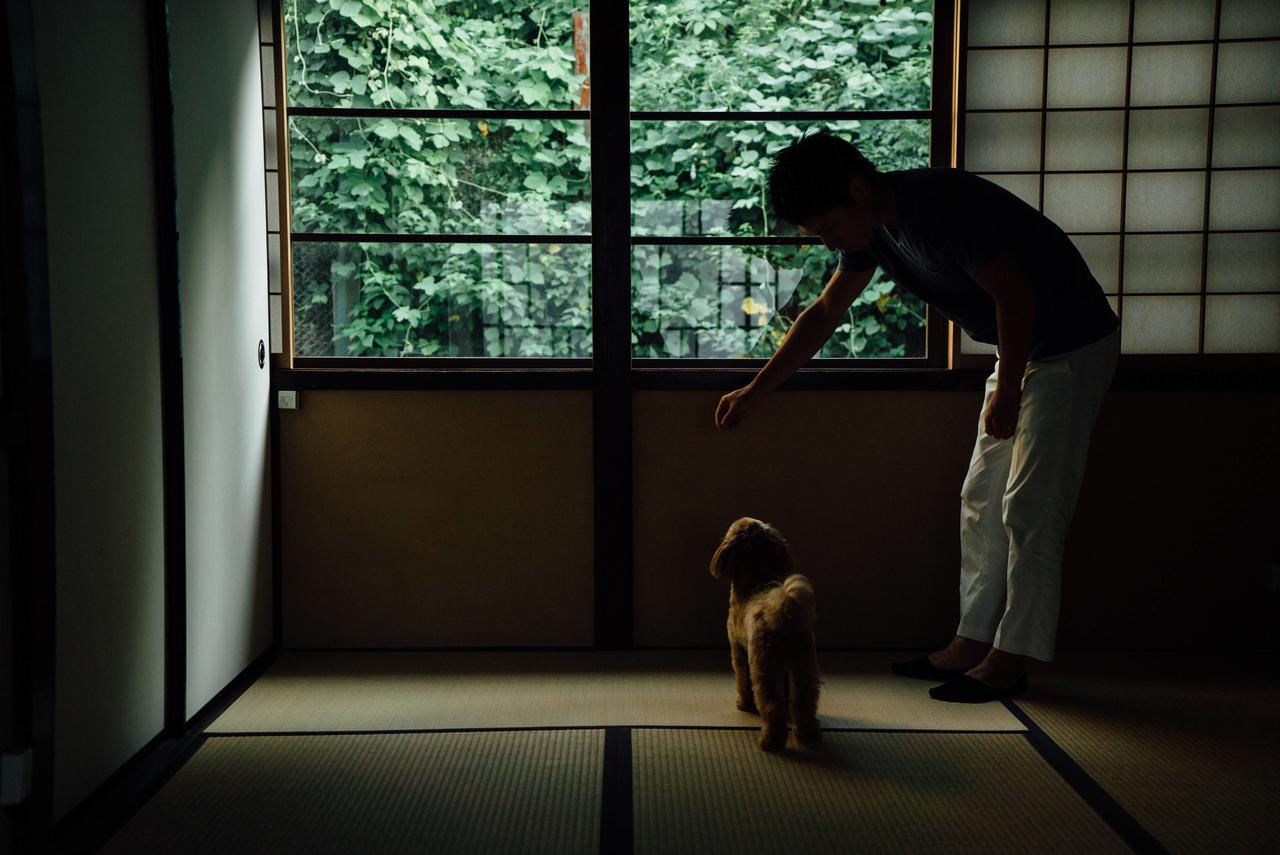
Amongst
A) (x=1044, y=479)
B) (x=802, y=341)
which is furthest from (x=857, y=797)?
(x=802, y=341)

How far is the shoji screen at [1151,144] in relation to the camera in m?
2.96

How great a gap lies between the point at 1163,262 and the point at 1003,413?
973 millimetres

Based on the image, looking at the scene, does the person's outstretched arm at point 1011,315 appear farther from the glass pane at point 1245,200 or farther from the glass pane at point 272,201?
the glass pane at point 272,201

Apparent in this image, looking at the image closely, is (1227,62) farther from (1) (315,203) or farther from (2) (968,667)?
(1) (315,203)

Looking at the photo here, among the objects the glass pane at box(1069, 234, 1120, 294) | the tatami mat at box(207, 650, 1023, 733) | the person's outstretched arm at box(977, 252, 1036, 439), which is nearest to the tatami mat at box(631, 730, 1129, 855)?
the tatami mat at box(207, 650, 1023, 733)

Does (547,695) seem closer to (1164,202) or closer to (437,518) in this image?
(437,518)

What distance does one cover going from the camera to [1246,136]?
2988mm

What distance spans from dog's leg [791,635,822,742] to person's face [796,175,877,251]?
3.22ft

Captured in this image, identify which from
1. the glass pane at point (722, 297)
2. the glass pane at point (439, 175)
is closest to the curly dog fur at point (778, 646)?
the glass pane at point (722, 297)

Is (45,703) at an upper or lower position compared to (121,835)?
upper

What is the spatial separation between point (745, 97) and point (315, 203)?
135cm

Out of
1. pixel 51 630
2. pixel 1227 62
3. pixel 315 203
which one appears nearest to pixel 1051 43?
pixel 1227 62

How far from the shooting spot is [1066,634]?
10.1 ft

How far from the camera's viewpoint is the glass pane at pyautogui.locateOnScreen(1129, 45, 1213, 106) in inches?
117
